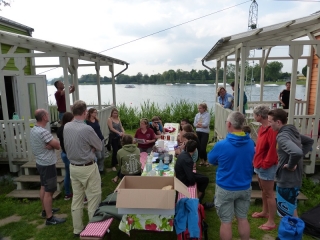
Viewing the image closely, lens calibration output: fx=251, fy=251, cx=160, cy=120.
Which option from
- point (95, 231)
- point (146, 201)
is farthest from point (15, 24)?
point (146, 201)

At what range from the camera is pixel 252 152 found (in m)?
2.71

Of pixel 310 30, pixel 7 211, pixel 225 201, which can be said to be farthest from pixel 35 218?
pixel 310 30

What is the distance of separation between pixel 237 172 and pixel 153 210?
1.02m

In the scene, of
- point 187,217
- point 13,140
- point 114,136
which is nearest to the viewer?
point 187,217

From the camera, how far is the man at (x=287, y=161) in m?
2.83

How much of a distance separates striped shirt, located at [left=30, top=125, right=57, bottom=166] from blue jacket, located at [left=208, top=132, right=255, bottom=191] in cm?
240

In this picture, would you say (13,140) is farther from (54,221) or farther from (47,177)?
(54,221)

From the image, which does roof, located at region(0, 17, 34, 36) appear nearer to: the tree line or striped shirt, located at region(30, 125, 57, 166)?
the tree line

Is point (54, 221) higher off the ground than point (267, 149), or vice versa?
point (267, 149)

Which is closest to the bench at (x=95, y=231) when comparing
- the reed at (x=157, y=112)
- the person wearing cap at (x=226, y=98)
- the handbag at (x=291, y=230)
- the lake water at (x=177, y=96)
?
the handbag at (x=291, y=230)

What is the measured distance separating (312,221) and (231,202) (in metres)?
1.75

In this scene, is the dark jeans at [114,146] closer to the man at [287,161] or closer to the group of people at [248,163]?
the group of people at [248,163]

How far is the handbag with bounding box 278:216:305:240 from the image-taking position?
2.63 metres

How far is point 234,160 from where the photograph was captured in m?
2.64
